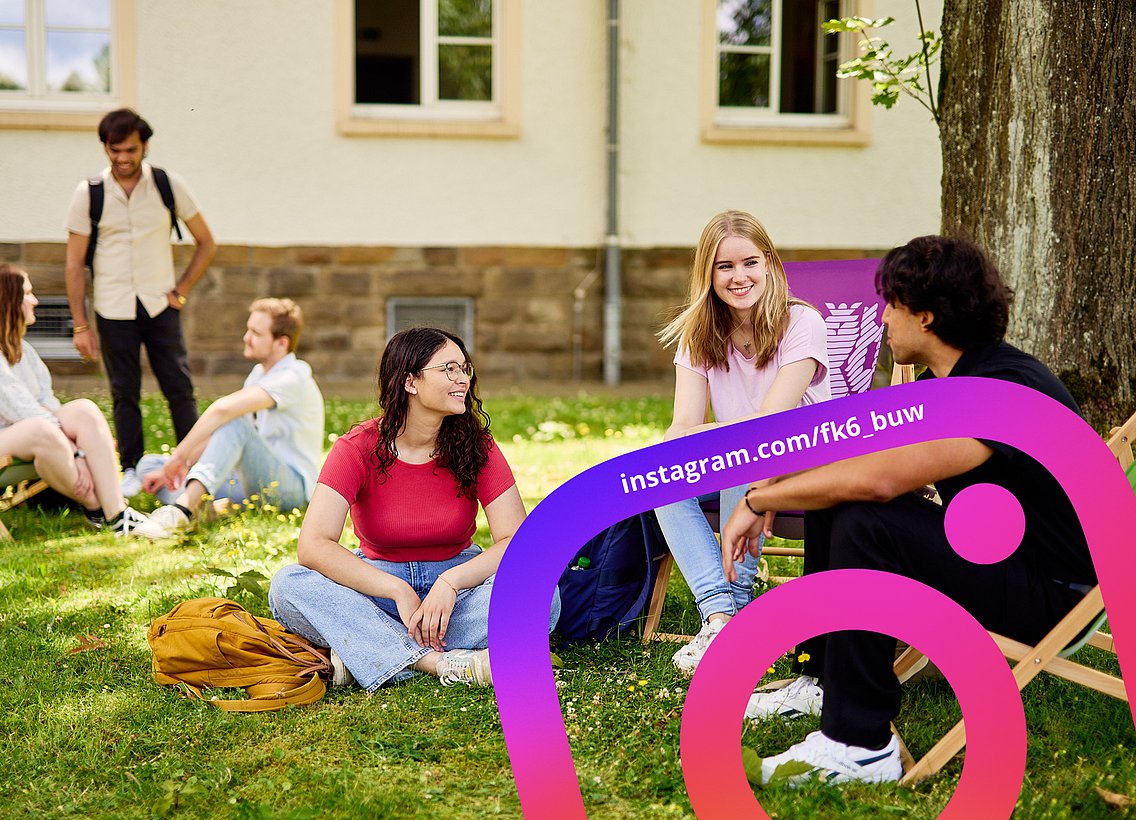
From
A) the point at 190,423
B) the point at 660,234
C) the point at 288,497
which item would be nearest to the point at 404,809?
the point at 288,497

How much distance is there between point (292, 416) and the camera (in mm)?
5801

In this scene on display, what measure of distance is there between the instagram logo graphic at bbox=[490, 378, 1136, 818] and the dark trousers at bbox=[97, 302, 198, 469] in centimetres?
431

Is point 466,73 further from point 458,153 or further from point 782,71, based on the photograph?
point 782,71

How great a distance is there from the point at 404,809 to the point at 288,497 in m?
3.12

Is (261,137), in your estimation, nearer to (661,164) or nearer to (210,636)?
(661,164)

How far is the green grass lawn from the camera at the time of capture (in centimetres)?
289

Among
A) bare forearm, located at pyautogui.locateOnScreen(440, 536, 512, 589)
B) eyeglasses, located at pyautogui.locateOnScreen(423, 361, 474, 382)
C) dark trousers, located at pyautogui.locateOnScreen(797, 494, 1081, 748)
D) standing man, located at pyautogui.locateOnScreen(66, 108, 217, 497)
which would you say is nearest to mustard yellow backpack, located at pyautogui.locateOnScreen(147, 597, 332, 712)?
bare forearm, located at pyautogui.locateOnScreen(440, 536, 512, 589)

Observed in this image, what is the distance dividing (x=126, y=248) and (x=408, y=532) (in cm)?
339

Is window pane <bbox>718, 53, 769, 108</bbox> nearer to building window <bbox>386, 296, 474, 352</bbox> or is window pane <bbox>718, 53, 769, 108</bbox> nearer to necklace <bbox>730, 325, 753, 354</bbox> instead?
building window <bbox>386, 296, 474, 352</bbox>

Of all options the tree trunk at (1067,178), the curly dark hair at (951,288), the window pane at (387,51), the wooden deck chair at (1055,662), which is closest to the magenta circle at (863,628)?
the wooden deck chair at (1055,662)

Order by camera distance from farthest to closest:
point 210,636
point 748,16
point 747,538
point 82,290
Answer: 1. point 748,16
2. point 82,290
3. point 210,636
4. point 747,538

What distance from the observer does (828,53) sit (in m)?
11.4

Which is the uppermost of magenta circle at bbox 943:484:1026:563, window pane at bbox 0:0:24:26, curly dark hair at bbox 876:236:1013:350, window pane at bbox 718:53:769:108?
window pane at bbox 0:0:24:26

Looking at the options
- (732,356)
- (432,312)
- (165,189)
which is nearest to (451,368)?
(732,356)
